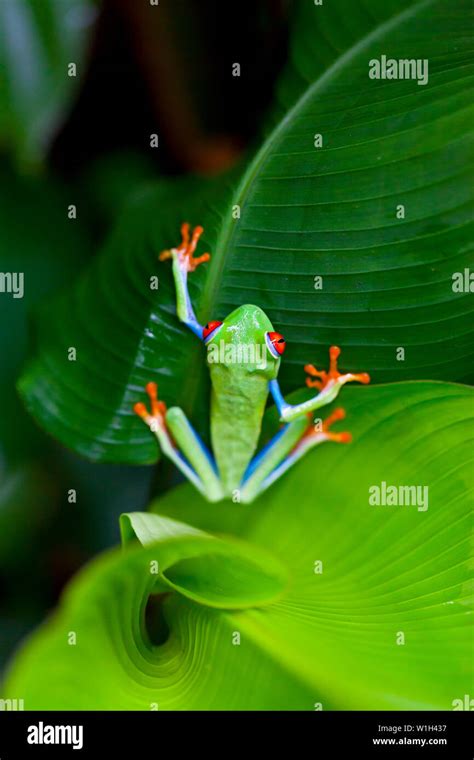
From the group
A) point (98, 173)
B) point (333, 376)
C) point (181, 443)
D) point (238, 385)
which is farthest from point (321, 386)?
point (98, 173)

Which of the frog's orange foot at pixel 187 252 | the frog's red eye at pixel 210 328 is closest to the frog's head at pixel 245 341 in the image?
the frog's red eye at pixel 210 328

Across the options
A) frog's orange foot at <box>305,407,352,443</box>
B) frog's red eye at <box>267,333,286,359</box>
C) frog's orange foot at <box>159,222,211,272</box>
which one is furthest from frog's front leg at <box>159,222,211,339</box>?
frog's orange foot at <box>305,407,352,443</box>

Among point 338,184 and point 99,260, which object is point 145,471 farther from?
point 338,184

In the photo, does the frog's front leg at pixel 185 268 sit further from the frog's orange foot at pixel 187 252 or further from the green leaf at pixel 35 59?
the green leaf at pixel 35 59

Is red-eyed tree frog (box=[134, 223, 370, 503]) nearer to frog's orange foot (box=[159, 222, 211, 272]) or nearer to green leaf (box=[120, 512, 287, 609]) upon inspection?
frog's orange foot (box=[159, 222, 211, 272])
